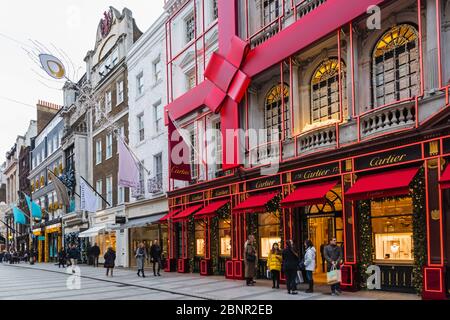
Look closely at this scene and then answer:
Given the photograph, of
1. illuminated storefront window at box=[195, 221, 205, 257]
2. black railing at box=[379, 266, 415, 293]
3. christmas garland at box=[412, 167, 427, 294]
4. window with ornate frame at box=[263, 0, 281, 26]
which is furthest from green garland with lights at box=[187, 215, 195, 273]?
christmas garland at box=[412, 167, 427, 294]

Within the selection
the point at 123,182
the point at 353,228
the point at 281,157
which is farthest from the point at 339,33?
the point at 123,182

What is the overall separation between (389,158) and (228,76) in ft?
29.7

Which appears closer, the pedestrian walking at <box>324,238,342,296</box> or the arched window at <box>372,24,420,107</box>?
the pedestrian walking at <box>324,238,342,296</box>

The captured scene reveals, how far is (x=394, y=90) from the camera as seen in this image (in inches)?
581

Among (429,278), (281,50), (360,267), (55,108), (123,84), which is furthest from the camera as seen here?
(55,108)

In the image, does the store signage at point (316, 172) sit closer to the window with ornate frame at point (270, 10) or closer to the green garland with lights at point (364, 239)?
the green garland with lights at point (364, 239)

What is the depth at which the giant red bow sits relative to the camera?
20.1 m

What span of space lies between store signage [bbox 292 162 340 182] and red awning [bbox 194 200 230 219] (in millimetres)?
4534

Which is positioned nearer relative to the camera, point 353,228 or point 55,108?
point 353,228

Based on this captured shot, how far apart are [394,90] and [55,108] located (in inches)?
2122

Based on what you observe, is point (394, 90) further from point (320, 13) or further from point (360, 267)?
point (360, 267)

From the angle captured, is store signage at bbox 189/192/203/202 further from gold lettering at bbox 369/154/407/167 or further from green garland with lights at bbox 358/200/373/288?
gold lettering at bbox 369/154/407/167

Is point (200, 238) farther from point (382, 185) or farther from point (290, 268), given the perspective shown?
point (382, 185)

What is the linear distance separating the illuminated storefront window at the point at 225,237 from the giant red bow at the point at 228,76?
513 cm
